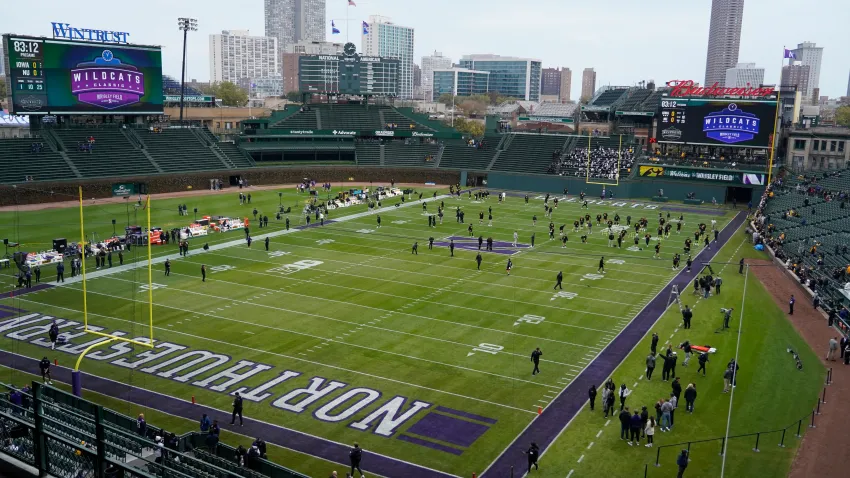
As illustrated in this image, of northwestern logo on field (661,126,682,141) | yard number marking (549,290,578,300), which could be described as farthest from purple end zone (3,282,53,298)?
northwestern logo on field (661,126,682,141)

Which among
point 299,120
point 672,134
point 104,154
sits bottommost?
point 104,154

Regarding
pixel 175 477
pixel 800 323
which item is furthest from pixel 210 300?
pixel 800 323

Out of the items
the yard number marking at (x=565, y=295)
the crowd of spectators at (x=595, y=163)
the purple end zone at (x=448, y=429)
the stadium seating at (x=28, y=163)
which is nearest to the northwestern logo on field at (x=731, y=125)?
the crowd of spectators at (x=595, y=163)

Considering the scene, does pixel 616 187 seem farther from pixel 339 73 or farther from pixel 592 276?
pixel 339 73

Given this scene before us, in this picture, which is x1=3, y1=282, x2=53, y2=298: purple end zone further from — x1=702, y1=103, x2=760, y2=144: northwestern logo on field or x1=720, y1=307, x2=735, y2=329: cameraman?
x1=702, y1=103, x2=760, y2=144: northwestern logo on field

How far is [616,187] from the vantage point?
77375 mm

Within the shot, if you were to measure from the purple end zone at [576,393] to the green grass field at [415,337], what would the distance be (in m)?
0.38

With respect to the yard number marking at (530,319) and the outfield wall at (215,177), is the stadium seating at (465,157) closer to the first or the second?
the outfield wall at (215,177)

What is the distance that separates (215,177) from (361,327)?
49.5 meters

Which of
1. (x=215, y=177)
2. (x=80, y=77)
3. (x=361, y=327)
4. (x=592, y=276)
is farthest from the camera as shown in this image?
(x=215, y=177)

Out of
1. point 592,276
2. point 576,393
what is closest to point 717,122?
point 592,276

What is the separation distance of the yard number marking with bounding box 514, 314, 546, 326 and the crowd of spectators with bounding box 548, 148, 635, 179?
1931 inches

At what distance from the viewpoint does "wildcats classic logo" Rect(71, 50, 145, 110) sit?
67188 millimetres

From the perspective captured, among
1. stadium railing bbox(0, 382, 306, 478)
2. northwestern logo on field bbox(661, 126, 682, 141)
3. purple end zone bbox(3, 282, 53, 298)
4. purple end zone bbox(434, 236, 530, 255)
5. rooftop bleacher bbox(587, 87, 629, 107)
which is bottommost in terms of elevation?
purple end zone bbox(3, 282, 53, 298)
